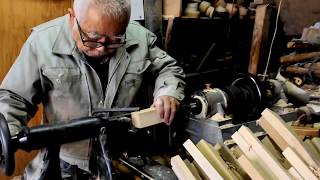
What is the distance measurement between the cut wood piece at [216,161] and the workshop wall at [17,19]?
6.43ft

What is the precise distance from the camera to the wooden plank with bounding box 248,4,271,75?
3.09 meters

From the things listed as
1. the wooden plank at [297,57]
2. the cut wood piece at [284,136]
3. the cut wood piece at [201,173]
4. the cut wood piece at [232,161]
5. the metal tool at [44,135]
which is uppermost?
the metal tool at [44,135]

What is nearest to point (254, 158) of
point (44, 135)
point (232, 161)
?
point (232, 161)

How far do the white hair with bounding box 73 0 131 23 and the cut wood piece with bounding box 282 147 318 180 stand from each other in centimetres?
100

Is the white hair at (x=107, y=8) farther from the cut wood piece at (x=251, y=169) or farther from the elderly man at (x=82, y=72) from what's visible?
the cut wood piece at (x=251, y=169)

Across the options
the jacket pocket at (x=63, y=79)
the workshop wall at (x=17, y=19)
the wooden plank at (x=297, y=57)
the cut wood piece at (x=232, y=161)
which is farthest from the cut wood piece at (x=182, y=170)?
the wooden plank at (x=297, y=57)

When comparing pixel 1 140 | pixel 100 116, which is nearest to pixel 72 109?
pixel 100 116

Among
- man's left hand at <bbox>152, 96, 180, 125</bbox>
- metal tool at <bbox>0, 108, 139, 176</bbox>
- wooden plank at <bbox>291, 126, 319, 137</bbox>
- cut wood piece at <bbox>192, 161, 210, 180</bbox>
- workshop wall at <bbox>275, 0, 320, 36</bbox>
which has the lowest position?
wooden plank at <bbox>291, 126, 319, 137</bbox>

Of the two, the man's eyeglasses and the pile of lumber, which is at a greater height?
the man's eyeglasses

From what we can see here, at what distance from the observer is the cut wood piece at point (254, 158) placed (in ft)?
4.56

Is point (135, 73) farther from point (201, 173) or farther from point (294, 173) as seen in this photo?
point (294, 173)

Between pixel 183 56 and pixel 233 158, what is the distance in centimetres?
185

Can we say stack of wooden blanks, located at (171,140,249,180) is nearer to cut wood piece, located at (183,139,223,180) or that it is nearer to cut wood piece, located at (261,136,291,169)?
cut wood piece, located at (183,139,223,180)

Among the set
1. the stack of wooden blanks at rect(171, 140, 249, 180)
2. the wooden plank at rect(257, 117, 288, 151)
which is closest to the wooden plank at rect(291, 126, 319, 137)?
the wooden plank at rect(257, 117, 288, 151)
